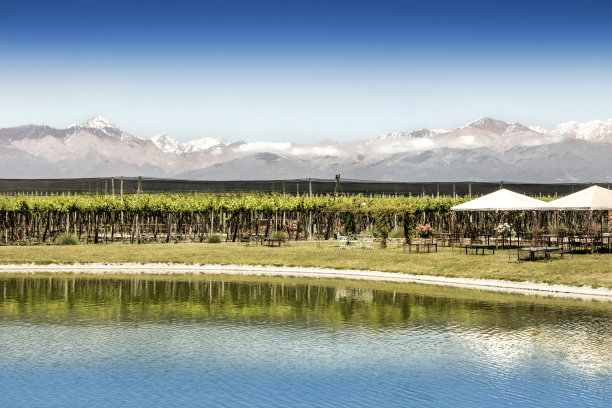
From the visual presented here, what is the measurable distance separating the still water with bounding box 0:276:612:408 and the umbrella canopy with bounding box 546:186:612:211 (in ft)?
31.0

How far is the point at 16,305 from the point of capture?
22.5 m

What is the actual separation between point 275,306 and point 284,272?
8.75 m

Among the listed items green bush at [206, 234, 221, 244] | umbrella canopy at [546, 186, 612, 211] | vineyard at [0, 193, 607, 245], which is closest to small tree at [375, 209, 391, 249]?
vineyard at [0, 193, 607, 245]

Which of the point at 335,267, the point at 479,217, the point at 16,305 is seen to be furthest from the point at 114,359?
the point at 479,217

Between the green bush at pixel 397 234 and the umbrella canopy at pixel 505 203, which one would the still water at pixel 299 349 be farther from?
the green bush at pixel 397 234

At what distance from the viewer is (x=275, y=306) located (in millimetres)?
22797

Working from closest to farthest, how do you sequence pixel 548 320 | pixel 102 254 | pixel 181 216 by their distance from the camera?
1. pixel 548 320
2. pixel 102 254
3. pixel 181 216

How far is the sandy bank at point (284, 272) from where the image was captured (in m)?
27.0

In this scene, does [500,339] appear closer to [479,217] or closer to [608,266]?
[608,266]

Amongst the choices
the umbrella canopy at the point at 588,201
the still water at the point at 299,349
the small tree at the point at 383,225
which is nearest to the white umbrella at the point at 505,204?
the umbrella canopy at the point at 588,201

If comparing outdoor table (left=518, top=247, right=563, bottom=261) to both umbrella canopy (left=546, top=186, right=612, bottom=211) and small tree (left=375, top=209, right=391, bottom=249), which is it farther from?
small tree (left=375, top=209, right=391, bottom=249)

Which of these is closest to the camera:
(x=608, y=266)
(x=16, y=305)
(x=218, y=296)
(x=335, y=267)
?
(x=16, y=305)

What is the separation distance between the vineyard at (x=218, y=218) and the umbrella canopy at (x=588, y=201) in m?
8.23

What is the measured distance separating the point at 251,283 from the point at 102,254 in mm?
10798
